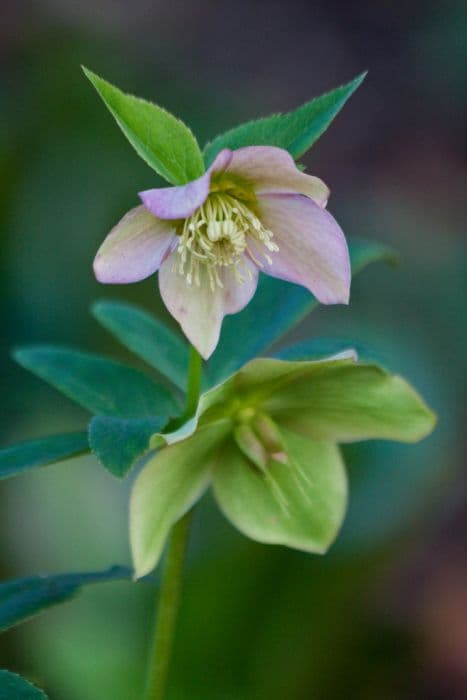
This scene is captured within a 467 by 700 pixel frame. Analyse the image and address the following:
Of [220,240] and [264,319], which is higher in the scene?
[220,240]

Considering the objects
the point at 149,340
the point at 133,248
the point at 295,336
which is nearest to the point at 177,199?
the point at 133,248

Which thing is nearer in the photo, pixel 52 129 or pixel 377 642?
pixel 377 642

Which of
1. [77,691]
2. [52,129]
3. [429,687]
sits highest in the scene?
[52,129]

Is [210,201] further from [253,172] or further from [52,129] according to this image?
[52,129]

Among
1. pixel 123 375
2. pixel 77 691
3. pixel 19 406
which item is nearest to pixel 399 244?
pixel 19 406

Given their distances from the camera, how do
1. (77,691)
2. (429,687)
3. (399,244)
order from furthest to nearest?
(399,244) → (429,687) → (77,691)

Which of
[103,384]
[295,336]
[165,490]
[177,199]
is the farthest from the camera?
[295,336]

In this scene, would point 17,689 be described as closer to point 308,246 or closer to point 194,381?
point 194,381
